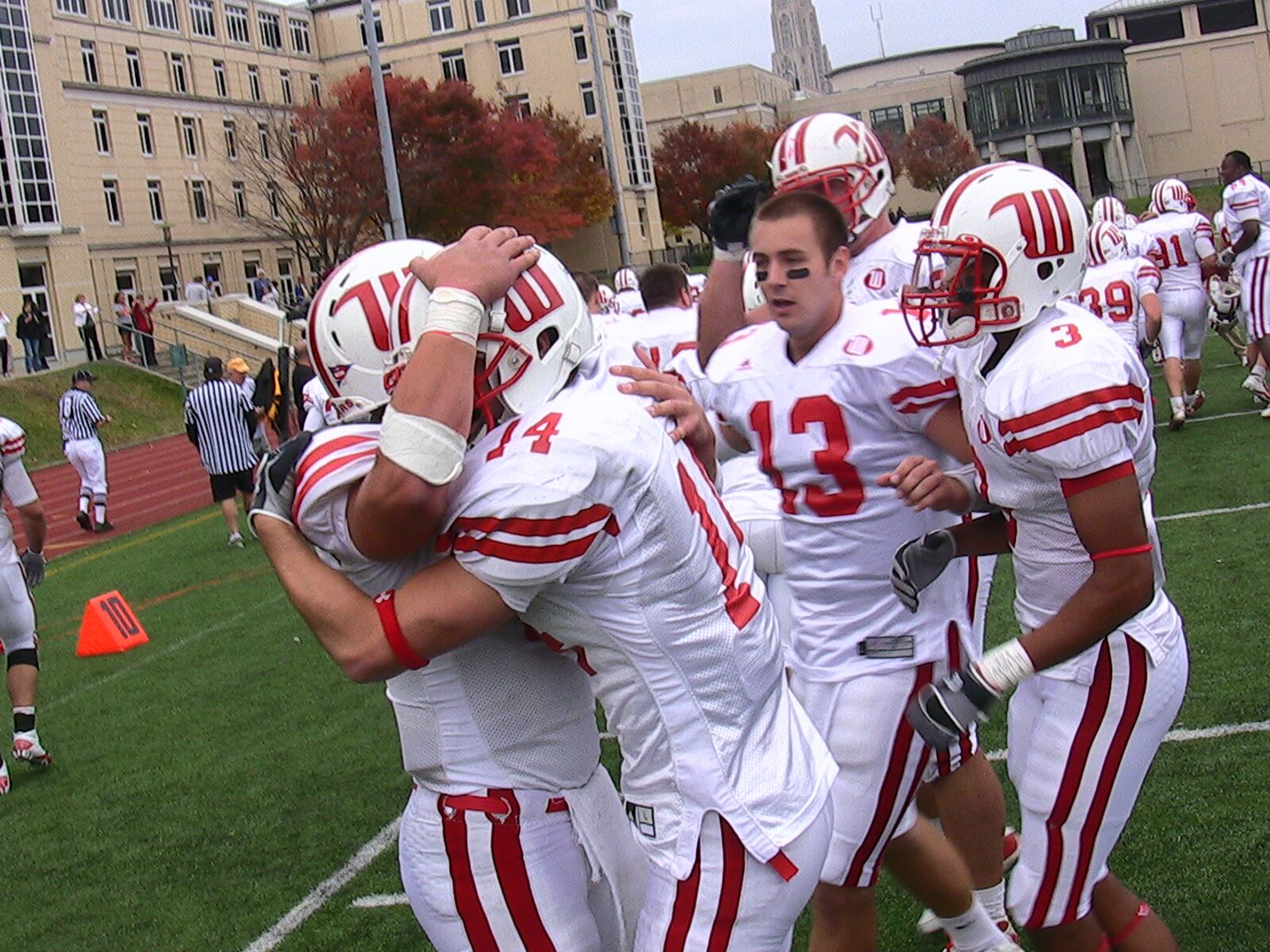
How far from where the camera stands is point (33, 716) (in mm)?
7160

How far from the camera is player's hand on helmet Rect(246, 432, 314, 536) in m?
2.46

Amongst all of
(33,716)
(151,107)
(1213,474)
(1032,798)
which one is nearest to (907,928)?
(1032,798)

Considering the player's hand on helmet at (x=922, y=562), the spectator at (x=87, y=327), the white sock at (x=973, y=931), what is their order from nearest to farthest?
the player's hand on helmet at (x=922, y=562)
the white sock at (x=973, y=931)
the spectator at (x=87, y=327)

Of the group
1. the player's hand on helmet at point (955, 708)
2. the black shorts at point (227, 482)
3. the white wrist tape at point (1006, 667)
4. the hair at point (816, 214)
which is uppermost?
the hair at point (816, 214)

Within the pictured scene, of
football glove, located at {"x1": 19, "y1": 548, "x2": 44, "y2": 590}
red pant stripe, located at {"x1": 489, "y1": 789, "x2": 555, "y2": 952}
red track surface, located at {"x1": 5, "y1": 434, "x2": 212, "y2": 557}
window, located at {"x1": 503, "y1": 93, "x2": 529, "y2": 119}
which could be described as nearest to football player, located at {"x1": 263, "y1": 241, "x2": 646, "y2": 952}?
red pant stripe, located at {"x1": 489, "y1": 789, "x2": 555, "y2": 952}

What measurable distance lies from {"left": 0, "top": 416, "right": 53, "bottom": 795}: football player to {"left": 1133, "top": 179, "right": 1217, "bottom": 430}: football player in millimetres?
8541

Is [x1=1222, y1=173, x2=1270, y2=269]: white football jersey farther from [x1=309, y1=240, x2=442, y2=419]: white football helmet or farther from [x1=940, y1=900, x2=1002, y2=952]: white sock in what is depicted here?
[x1=309, y1=240, x2=442, y2=419]: white football helmet

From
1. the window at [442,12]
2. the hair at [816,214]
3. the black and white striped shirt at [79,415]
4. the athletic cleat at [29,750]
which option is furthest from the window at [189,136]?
the hair at [816,214]

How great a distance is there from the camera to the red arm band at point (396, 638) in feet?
7.52

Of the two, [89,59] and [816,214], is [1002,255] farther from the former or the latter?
[89,59]

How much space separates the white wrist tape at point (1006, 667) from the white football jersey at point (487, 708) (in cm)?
82

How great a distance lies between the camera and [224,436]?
1359 cm

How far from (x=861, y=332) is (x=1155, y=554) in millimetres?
914

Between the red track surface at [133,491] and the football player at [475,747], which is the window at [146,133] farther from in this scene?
the football player at [475,747]
